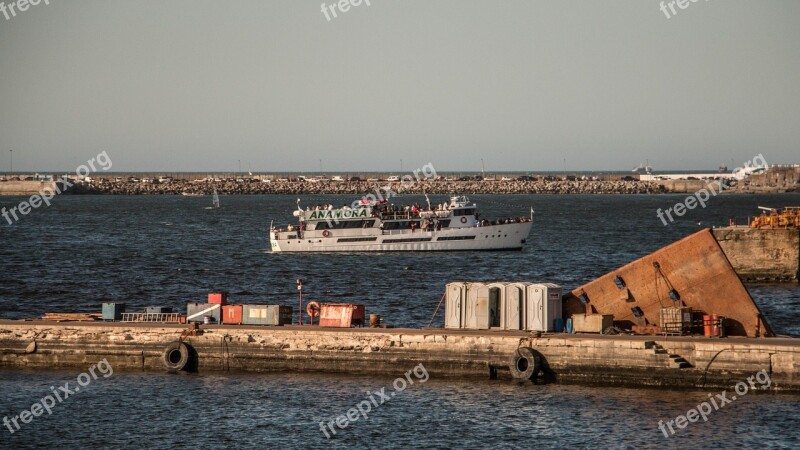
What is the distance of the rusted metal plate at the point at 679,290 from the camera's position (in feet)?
163

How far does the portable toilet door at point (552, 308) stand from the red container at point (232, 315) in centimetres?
1525

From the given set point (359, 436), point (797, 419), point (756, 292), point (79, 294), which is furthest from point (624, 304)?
point (79, 294)

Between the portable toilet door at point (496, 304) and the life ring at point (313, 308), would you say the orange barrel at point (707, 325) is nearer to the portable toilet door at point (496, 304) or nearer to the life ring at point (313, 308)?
the portable toilet door at point (496, 304)

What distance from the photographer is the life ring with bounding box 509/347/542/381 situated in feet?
157

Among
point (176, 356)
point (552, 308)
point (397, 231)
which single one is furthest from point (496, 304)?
point (397, 231)

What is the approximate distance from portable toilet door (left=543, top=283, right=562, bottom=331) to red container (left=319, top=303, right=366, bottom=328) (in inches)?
362

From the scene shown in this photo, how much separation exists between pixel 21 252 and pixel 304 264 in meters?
34.2

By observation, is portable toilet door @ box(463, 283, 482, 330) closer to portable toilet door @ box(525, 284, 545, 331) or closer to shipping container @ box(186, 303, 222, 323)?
portable toilet door @ box(525, 284, 545, 331)

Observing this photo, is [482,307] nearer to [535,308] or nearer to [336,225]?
[535,308]

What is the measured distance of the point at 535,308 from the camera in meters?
50.9

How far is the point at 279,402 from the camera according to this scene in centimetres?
4672

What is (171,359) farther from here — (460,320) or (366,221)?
(366,221)

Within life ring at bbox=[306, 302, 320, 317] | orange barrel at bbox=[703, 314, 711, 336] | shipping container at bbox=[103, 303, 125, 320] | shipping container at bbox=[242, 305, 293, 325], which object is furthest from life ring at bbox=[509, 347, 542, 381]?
shipping container at bbox=[103, 303, 125, 320]

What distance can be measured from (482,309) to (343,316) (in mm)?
6888
